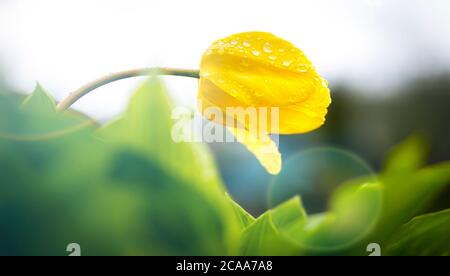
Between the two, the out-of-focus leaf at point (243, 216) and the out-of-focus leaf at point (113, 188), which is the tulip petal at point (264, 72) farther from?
the out-of-focus leaf at point (113, 188)

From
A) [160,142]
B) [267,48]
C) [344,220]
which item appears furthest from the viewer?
[267,48]

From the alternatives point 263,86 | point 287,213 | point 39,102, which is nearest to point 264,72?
point 263,86

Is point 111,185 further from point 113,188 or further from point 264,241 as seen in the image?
point 264,241

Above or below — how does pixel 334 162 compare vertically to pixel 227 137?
below

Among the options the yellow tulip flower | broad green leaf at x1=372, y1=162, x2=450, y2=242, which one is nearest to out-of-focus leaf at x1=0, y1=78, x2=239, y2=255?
broad green leaf at x1=372, y1=162, x2=450, y2=242

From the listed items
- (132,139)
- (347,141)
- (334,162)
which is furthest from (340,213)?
(347,141)

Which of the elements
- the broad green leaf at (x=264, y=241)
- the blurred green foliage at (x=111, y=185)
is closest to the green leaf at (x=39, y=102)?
the blurred green foliage at (x=111, y=185)
